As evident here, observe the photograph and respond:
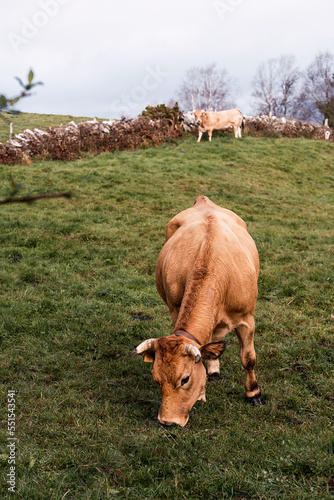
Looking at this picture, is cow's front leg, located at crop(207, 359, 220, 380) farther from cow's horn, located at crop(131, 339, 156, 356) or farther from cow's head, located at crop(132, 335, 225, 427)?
cow's horn, located at crop(131, 339, 156, 356)

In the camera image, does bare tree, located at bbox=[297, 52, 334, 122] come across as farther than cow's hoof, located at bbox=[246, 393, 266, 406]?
Yes

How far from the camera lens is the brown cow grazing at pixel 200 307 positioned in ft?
12.6

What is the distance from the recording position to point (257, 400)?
4.92m

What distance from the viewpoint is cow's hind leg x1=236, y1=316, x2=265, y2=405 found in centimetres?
495

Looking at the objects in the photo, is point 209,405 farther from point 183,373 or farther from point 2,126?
point 2,126

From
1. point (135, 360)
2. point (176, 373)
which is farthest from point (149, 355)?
point (135, 360)

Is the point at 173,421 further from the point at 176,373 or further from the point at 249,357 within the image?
the point at 249,357

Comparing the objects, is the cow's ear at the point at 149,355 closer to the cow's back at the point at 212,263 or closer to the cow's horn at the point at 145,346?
the cow's horn at the point at 145,346

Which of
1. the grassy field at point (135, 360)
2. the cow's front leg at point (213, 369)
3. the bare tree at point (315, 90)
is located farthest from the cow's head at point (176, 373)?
the bare tree at point (315, 90)

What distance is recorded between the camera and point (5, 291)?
7727 millimetres

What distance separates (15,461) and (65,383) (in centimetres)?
165

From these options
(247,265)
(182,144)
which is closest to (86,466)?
(247,265)

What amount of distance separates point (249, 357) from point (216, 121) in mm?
20243

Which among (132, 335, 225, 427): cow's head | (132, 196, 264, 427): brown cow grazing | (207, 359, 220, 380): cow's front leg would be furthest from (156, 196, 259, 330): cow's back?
(207, 359, 220, 380): cow's front leg
